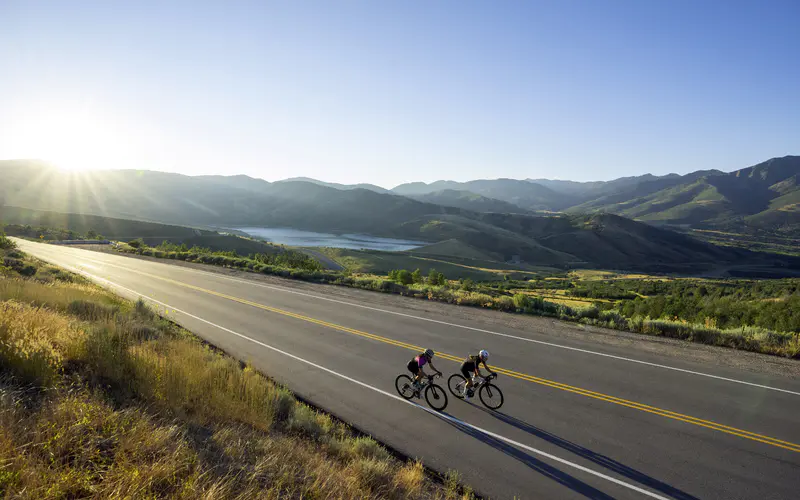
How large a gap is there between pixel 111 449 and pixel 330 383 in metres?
7.71

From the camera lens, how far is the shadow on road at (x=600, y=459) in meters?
7.18

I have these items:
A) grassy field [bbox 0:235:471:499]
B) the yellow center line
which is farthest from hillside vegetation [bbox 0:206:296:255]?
grassy field [bbox 0:235:471:499]

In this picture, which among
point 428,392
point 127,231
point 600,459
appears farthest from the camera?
point 127,231

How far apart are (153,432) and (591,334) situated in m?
15.5

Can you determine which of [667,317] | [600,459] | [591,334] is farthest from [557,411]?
[667,317]

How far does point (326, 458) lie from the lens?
690 centimetres

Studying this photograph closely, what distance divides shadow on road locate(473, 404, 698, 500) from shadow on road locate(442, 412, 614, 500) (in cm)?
74

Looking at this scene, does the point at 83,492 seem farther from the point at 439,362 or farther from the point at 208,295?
the point at 208,295

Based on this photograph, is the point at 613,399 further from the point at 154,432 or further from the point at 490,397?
Answer: the point at 154,432

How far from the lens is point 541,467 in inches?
310

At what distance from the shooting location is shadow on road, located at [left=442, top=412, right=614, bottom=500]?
23.7 feet

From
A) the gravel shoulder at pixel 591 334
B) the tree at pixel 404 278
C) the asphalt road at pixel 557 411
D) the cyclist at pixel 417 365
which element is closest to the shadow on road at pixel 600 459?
the asphalt road at pixel 557 411

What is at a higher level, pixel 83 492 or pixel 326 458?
pixel 83 492

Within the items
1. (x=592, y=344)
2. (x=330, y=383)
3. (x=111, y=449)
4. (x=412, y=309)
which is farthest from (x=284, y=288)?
(x=111, y=449)
